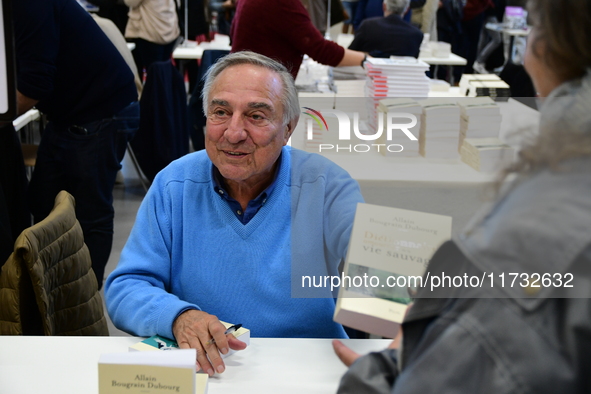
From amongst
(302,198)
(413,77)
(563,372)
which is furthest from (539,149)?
(413,77)

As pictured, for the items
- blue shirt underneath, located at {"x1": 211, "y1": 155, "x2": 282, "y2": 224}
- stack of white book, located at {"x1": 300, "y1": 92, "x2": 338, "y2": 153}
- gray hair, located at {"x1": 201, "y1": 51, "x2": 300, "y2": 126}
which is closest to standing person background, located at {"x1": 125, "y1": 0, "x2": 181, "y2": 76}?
gray hair, located at {"x1": 201, "y1": 51, "x2": 300, "y2": 126}

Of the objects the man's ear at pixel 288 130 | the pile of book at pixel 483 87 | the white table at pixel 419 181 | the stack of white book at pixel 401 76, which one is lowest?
the pile of book at pixel 483 87

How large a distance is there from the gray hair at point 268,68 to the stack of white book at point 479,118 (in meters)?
0.45

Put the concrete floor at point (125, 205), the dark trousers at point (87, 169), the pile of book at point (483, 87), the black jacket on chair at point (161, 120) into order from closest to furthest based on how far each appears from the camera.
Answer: the dark trousers at point (87, 169)
the pile of book at point (483, 87)
the concrete floor at point (125, 205)
the black jacket on chair at point (161, 120)

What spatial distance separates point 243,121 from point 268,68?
16 centimetres

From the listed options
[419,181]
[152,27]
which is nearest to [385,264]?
[419,181]

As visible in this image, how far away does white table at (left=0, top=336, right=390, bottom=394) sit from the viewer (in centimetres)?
121

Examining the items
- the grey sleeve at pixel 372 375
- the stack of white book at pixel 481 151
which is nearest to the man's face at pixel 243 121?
the stack of white book at pixel 481 151

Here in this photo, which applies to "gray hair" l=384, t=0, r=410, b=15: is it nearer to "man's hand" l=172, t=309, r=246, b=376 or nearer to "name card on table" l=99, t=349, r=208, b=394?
"man's hand" l=172, t=309, r=246, b=376

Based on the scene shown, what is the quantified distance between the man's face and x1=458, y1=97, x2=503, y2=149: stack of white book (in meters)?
0.49

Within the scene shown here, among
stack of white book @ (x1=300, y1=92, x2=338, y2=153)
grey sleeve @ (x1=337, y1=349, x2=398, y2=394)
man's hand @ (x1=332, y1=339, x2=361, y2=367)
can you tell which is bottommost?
man's hand @ (x1=332, y1=339, x2=361, y2=367)

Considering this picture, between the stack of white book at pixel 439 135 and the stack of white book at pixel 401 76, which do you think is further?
the stack of white book at pixel 401 76

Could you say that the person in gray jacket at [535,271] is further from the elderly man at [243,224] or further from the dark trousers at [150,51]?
the dark trousers at [150,51]

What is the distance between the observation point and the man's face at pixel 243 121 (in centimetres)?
158
